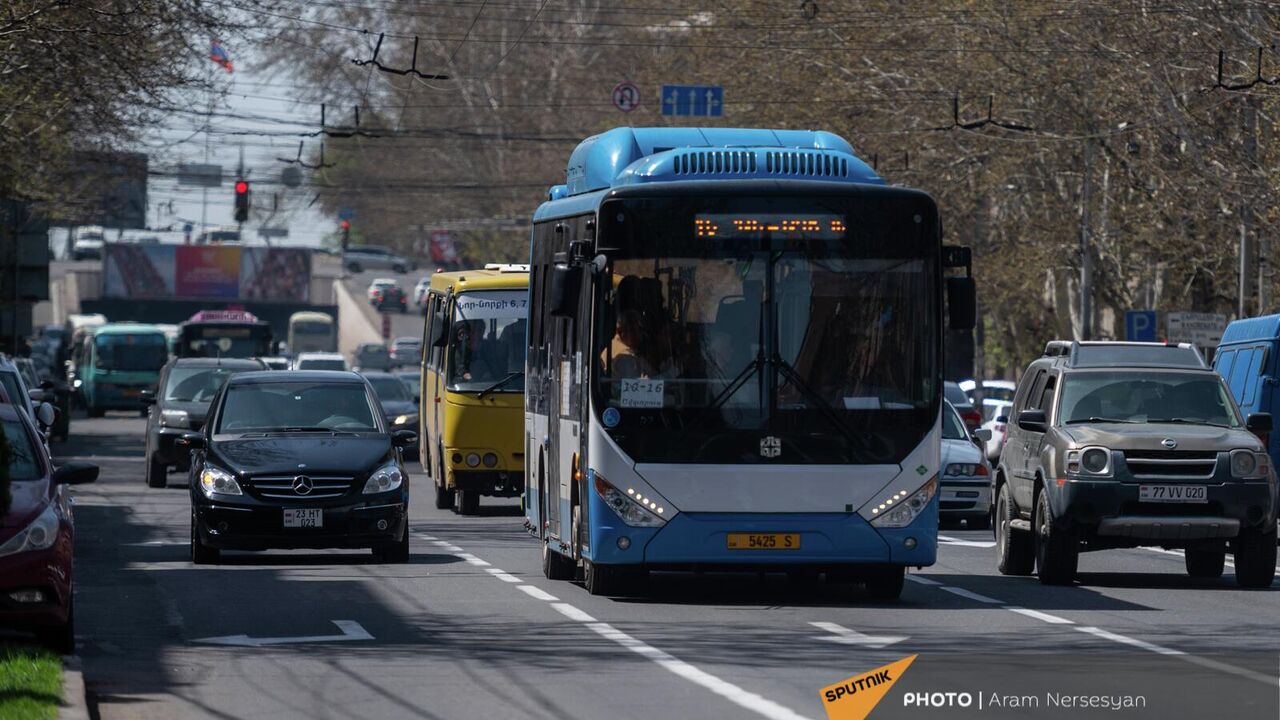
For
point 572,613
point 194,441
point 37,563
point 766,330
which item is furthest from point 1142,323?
point 37,563

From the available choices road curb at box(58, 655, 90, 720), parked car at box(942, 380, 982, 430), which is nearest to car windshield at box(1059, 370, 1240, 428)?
road curb at box(58, 655, 90, 720)

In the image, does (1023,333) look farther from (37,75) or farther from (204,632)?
(204,632)

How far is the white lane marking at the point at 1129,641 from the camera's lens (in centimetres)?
1391

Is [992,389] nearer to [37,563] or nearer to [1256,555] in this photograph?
[1256,555]

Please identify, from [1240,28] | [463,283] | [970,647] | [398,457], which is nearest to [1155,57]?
[1240,28]

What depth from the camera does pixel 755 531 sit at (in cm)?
1684

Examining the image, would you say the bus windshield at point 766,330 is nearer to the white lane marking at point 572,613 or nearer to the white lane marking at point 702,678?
the white lane marking at point 572,613

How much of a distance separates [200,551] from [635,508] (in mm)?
5622

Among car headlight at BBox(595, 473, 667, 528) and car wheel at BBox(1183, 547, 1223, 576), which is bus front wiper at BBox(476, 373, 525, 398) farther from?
car headlight at BBox(595, 473, 667, 528)

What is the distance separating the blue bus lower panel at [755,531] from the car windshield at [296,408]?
5.48 m

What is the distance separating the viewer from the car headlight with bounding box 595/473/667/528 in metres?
16.8

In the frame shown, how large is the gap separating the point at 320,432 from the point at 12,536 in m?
8.00

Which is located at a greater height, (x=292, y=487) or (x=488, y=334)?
(x=488, y=334)

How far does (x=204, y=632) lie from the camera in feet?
50.0
